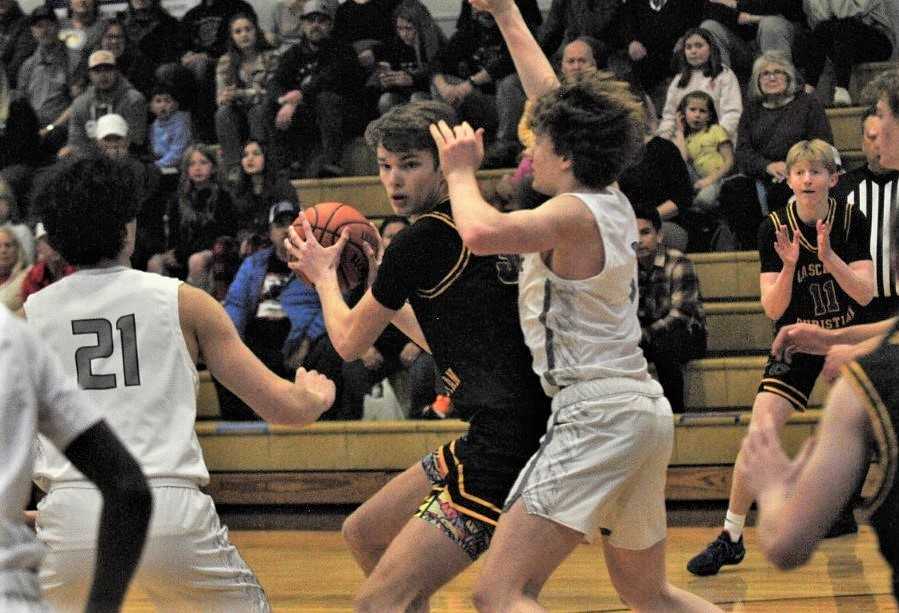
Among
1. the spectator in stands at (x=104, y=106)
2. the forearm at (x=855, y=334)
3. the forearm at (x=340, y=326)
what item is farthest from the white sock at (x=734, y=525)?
the spectator in stands at (x=104, y=106)

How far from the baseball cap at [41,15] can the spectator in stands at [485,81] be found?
3.59m

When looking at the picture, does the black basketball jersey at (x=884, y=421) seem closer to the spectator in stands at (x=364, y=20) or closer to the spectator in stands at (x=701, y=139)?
the spectator in stands at (x=701, y=139)

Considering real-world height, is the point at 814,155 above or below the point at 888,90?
below

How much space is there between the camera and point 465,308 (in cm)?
353

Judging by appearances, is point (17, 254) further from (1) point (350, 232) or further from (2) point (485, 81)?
(1) point (350, 232)

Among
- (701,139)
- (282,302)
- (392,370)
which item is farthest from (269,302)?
(701,139)

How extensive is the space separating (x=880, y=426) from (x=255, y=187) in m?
7.73

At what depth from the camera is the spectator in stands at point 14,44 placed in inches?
464

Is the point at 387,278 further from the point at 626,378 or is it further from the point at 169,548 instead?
the point at 169,548

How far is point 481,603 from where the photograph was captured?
3141 millimetres

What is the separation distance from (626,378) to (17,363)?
67.1 inches

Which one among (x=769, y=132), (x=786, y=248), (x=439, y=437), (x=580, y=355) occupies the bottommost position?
(x=439, y=437)

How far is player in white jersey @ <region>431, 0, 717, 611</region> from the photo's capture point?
10.4ft

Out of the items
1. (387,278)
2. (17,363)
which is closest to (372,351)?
(387,278)
